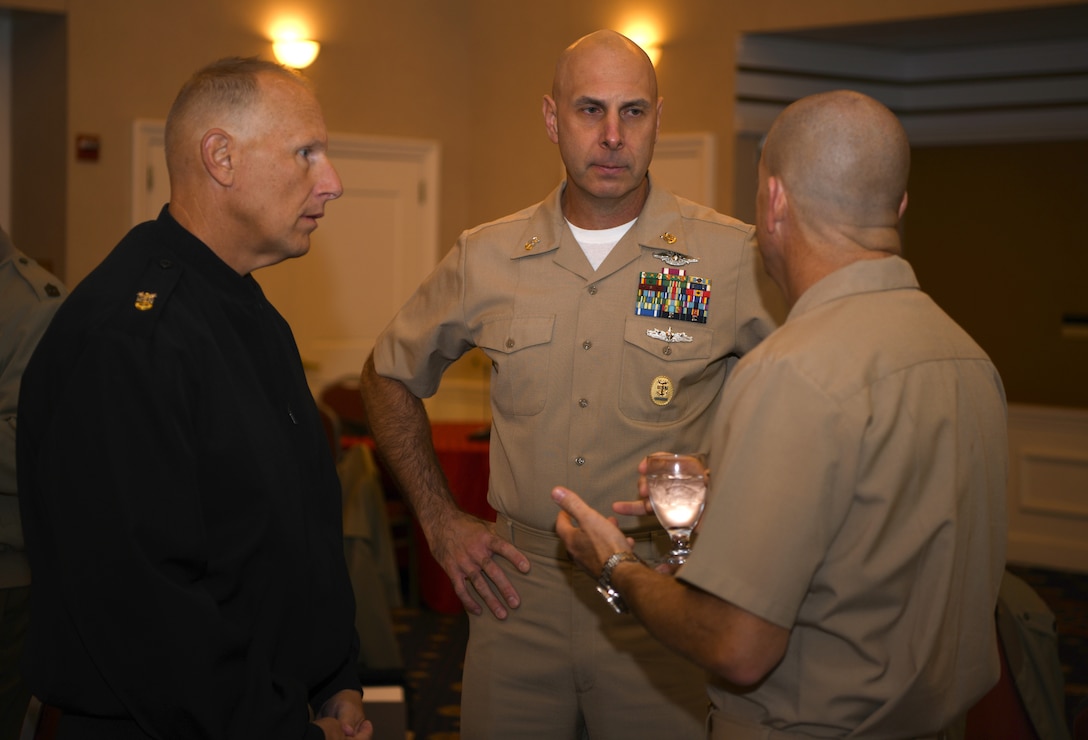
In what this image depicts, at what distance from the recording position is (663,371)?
225 centimetres

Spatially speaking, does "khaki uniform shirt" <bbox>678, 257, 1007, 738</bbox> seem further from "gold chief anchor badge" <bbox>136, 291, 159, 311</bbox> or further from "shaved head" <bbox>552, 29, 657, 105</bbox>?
"shaved head" <bbox>552, 29, 657, 105</bbox>

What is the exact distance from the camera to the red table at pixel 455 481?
522 cm

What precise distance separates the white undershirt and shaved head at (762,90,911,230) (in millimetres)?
887

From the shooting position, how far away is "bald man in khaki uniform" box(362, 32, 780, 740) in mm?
2197

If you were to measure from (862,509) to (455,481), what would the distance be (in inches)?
156

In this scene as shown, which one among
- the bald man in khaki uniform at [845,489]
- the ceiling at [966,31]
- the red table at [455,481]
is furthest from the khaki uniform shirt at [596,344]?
the ceiling at [966,31]

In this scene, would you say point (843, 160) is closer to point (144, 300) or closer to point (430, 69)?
point (144, 300)

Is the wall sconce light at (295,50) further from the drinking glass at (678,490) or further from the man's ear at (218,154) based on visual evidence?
the drinking glass at (678,490)

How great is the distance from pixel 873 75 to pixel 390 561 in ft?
15.3

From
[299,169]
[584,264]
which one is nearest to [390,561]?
[584,264]

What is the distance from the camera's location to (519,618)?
226cm

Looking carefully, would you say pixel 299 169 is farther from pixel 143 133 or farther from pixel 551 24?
pixel 551 24

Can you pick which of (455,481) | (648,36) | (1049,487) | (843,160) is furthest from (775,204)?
(1049,487)

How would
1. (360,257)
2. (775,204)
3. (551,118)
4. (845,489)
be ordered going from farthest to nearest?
1. (360,257)
2. (551,118)
3. (775,204)
4. (845,489)
